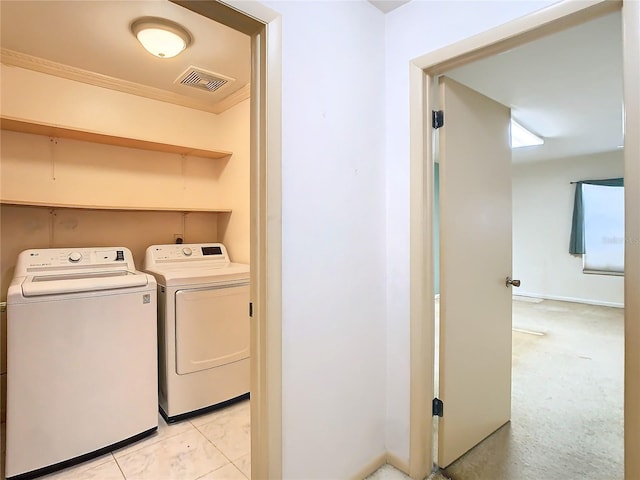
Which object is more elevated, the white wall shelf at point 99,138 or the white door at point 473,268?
the white wall shelf at point 99,138

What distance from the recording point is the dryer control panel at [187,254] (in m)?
2.63

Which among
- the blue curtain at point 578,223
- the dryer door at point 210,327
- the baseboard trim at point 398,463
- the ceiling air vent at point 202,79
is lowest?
the baseboard trim at point 398,463

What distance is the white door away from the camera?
5.78 feet

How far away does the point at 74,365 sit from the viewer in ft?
5.98

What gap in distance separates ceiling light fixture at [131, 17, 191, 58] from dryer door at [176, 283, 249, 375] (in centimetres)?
146

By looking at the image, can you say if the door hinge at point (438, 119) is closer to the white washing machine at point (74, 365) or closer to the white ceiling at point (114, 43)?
the white ceiling at point (114, 43)

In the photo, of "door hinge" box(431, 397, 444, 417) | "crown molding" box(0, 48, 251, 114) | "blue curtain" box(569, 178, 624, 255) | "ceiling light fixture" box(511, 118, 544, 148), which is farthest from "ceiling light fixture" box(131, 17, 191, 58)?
"blue curtain" box(569, 178, 624, 255)

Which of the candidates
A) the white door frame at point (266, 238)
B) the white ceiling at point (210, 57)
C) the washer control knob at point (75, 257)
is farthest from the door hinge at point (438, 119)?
the washer control knob at point (75, 257)

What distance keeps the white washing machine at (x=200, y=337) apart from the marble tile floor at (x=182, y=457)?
0.52 feet

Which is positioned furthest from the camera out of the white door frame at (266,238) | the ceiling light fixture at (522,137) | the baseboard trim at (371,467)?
the ceiling light fixture at (522,137)

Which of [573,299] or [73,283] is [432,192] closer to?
[73,283]

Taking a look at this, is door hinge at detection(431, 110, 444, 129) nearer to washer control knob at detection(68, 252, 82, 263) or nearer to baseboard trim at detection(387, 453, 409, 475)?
baseboard trim at detection(387, 453, 409, 475)

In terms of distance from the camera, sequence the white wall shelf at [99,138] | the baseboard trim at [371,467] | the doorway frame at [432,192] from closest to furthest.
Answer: the doorway frame at [432,192] → the baseboard trim at [371,467] → the white wall shelf at [99,138]

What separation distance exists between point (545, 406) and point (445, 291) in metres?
1.51
